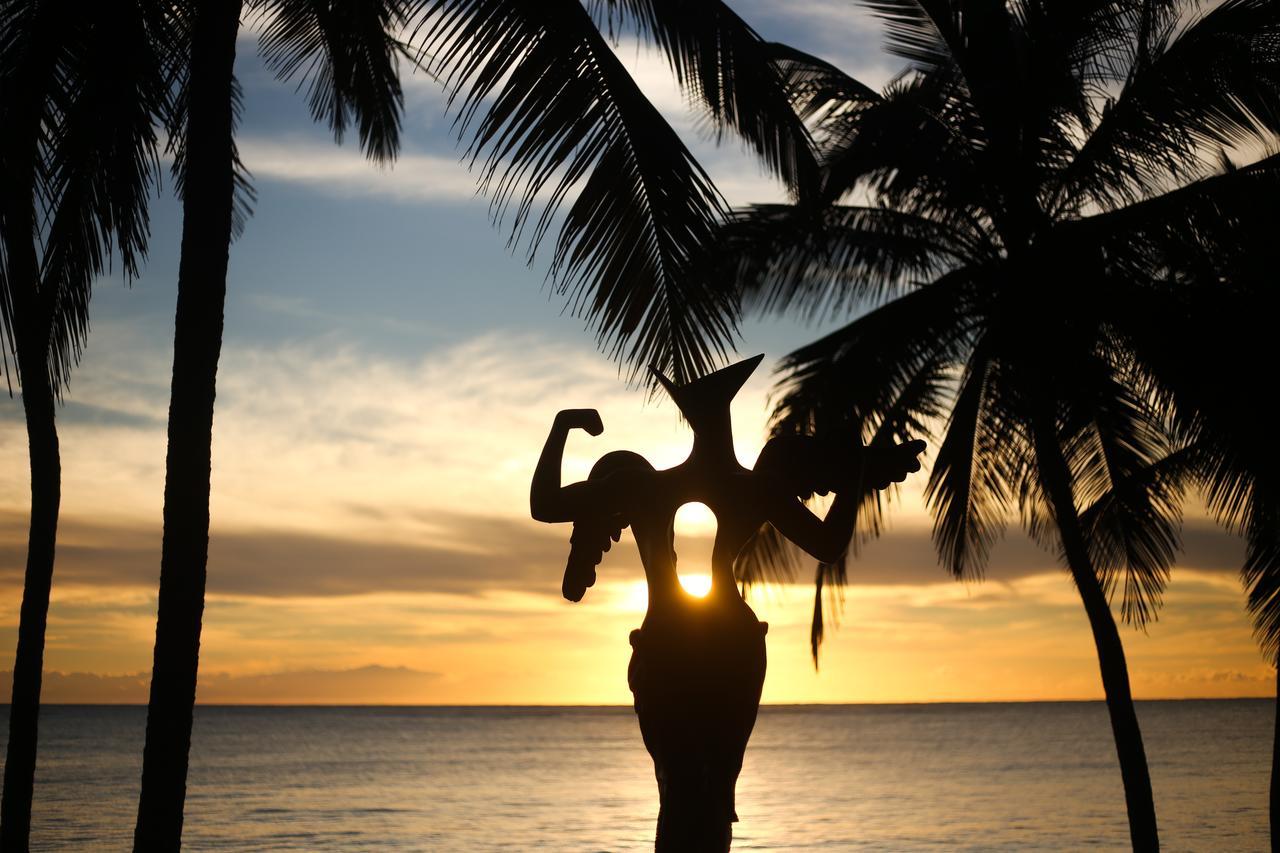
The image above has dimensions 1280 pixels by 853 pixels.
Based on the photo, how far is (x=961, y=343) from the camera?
1214 centimetres

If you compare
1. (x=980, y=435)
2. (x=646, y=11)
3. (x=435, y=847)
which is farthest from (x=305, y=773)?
(x=646, y=11)

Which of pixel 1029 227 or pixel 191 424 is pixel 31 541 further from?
pixel 1029 227

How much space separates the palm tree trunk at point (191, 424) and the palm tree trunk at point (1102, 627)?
7655 mm

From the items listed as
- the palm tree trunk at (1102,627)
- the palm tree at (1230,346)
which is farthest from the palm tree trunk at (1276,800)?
the palm tree at (1230,346)

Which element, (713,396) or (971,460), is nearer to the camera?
(713,396)

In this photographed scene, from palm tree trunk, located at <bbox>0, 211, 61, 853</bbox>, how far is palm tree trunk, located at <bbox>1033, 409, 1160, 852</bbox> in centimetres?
791

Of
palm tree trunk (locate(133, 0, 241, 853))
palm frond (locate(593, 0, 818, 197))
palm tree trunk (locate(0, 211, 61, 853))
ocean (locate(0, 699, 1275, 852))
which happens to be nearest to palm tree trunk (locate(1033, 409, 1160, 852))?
palm frond (locate(593, 0, 818, 197))

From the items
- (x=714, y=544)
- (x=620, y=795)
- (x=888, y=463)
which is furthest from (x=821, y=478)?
(x=620, y=795)

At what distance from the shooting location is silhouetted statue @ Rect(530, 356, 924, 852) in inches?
178

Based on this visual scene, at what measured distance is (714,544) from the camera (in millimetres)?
4812

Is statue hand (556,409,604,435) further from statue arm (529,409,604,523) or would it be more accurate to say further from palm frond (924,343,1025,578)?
palm frond (924,343,1025,578)

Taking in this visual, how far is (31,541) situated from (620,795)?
113ft

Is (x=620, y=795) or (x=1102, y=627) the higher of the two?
(x=1102, y=627)

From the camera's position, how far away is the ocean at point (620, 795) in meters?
27.3
